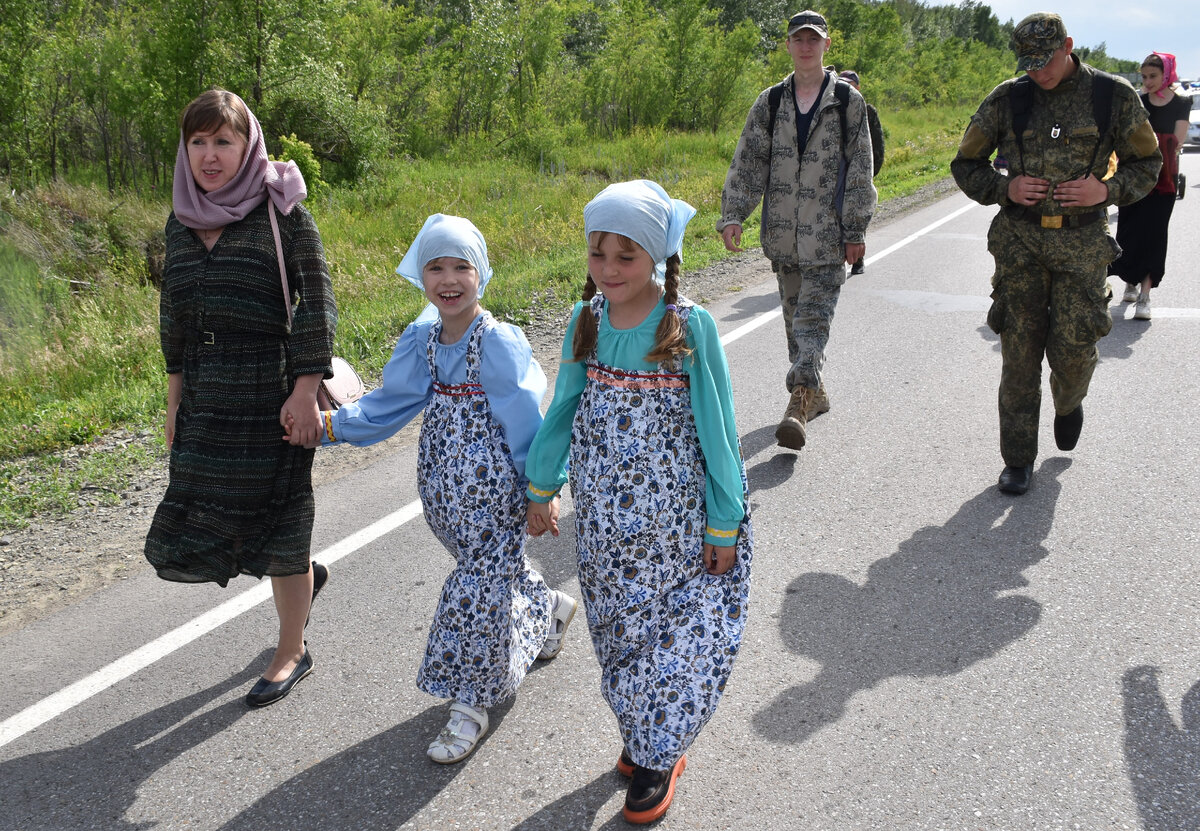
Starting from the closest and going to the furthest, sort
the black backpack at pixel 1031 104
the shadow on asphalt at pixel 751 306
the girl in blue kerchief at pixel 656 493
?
the girl in blue kerchief at pixel 656 493
the black backpack at pixel 1031 104
the shadow on asphalt at pixel 751 306

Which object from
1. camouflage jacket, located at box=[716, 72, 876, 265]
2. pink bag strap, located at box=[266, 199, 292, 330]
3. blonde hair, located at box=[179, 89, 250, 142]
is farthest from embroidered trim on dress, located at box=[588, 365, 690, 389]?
camouflage jacket, located at box=[716, 72, 876, 265]

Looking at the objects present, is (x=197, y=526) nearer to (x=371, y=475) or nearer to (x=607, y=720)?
(x=607, y=720)

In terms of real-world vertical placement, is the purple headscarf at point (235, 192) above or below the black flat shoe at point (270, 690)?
above

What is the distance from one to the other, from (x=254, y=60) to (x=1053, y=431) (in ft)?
51.1

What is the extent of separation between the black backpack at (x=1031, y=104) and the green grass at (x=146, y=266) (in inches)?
183

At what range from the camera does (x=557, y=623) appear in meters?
3.73

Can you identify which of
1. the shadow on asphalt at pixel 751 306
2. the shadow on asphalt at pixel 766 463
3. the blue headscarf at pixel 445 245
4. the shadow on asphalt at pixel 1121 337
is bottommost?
the shadow on asphalt at pixel 1121 337

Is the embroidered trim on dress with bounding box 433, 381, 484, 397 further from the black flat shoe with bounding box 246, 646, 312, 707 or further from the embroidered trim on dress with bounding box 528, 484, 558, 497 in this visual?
the black flat shoe with bounding box 246, 646, 312, 707

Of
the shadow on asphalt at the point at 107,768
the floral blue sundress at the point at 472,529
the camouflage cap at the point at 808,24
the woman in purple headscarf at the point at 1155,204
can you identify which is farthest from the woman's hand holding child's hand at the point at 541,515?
the woman in purple headscarf at the point at 1155,204

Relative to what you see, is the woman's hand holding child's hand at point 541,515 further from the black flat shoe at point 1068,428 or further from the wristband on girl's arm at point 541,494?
the black flat shoe at point 1068,428

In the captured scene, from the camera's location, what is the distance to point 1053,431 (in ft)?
18.6

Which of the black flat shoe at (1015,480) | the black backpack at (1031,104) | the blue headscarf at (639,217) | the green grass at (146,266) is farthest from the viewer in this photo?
the green grass at (146,266)

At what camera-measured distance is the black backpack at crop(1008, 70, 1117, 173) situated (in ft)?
14.7

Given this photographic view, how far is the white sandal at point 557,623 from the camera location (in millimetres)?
3691
